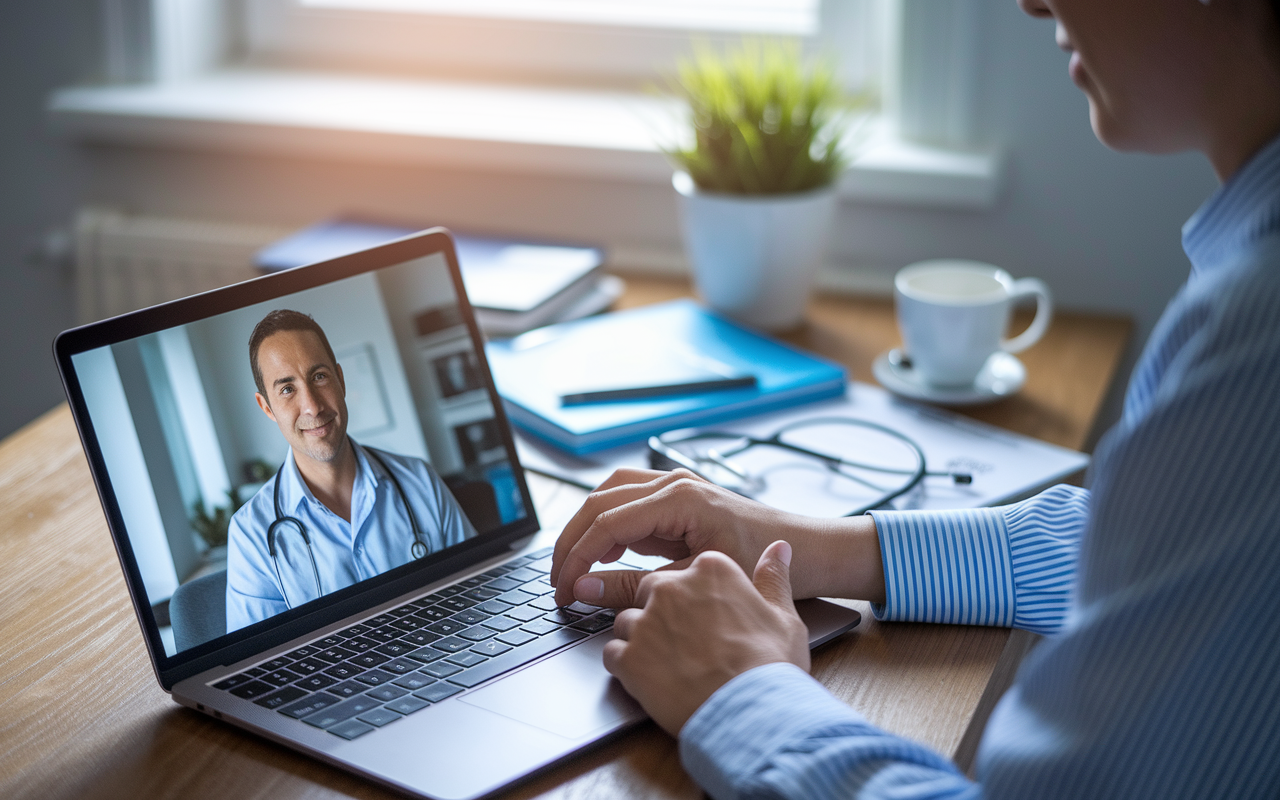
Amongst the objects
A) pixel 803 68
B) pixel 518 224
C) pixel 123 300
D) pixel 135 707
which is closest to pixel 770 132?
pixel 803 68

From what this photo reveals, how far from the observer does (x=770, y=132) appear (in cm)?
123

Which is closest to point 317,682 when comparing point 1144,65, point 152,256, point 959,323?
point 1144,65

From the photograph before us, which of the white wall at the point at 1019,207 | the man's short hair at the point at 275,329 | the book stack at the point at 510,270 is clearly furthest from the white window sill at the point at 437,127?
the man's short hair at the point at 275,329

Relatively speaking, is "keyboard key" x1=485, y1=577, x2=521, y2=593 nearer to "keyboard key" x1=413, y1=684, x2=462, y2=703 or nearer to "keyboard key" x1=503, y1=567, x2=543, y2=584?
"keyboard key" x1=503, y1=567, x2=543, y2=584

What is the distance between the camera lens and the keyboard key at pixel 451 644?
2.25 ft

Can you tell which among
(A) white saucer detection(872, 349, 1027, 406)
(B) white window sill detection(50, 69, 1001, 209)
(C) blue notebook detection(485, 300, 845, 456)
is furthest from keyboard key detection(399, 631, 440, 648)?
(B) white window sill detection(50, 69, 1001, 209)

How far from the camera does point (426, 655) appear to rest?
2.23ft

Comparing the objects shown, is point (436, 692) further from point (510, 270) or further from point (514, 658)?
point (510, 270)

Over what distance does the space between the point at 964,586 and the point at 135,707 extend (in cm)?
52

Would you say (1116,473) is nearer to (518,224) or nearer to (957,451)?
(957,451)

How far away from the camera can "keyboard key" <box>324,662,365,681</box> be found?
0.66m

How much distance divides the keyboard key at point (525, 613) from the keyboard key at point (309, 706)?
132mm

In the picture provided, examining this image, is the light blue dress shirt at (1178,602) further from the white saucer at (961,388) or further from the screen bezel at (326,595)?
the white saucer at (961,388)

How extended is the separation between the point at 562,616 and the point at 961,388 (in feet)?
1.85
